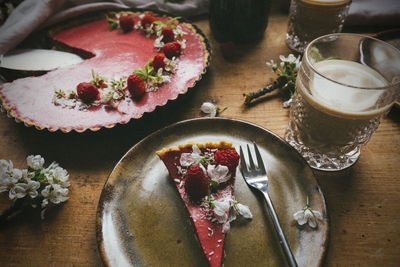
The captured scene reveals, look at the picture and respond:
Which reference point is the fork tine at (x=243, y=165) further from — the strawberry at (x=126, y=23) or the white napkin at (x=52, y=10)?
the white napkin at (x=52, y=10)

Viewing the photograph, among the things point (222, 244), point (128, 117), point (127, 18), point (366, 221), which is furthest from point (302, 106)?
point (127, 18)

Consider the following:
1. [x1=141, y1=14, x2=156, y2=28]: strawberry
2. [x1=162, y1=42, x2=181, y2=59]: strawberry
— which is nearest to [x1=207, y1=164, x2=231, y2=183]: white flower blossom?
[x1=162, y1=42, x2=181, y2=59]: strawberry

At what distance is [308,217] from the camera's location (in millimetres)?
862

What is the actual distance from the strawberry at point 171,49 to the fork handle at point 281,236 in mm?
860

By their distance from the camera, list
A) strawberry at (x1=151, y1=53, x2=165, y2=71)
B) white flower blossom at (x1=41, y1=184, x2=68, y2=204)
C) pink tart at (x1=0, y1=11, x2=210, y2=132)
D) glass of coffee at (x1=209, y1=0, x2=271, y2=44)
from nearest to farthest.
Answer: white flower blossom at (x1=41, y1=184, x2=68, y2=204) → pink tart at (x1=0, y1=11, x2=210, y2=132) → strawberry at (x1=151, y1=53, x2=165, y2=71) → glass of coffee at (x1=209, y1=0, x2=271, y2=44)

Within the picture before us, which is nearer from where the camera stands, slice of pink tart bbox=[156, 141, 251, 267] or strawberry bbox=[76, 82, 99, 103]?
slice of pink tart bbox=[156, 141, 251, 267]

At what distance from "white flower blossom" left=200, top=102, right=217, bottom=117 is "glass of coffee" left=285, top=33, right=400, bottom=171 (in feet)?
1.07

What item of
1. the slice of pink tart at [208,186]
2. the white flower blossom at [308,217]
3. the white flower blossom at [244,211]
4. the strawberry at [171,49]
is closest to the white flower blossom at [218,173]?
the slice of pink tart at [208,186]

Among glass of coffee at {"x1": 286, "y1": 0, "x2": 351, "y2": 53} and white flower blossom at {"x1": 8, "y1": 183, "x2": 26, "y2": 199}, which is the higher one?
glass of coffee at {"x1": 286, "y1": 0, "x2": 351, "y2": 53}

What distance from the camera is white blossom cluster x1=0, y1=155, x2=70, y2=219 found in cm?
97


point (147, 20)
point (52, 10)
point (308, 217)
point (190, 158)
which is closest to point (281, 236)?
point (308, 217)

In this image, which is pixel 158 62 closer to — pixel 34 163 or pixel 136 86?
pixel 136 86

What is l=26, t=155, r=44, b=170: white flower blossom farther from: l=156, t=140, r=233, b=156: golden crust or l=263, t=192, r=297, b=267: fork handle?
l=263, t=192, r=297, b=267: fork handle

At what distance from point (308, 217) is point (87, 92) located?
975 mm
